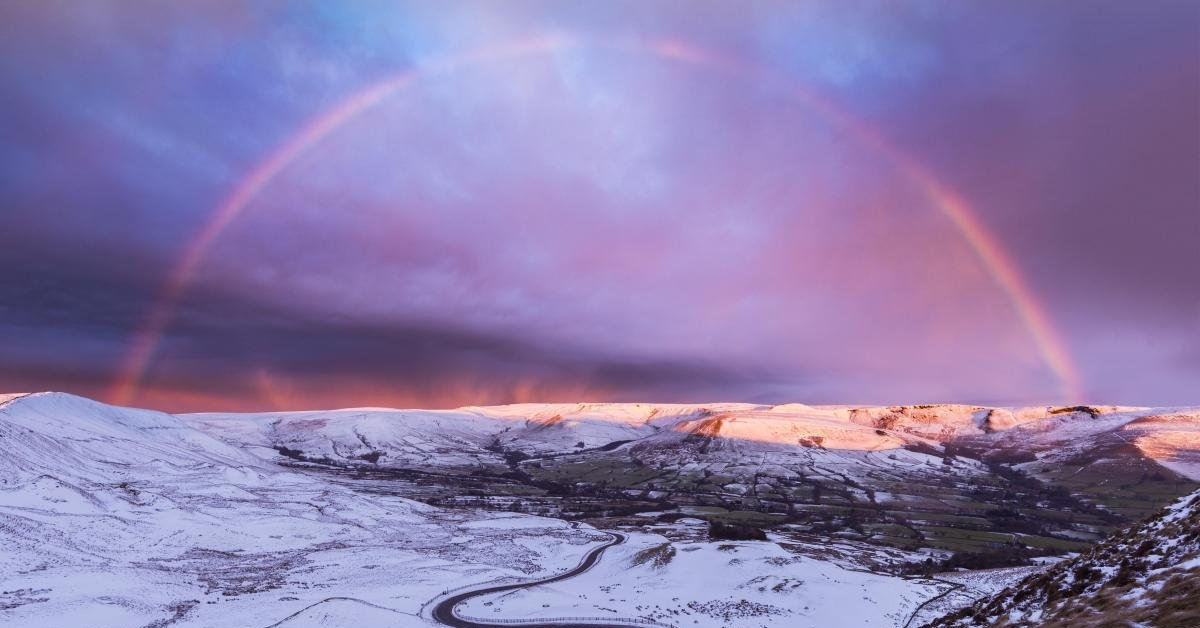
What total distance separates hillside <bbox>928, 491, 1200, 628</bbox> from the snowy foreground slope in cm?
5048

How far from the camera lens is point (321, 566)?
313ft

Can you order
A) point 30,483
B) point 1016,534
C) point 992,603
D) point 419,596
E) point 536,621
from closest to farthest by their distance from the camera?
1. point 992,603
2. point 536,621
3. point 419,596
4. point 30,483
5. point 1016,534

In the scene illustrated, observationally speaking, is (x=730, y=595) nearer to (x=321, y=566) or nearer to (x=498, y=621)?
(x=498, y=621)

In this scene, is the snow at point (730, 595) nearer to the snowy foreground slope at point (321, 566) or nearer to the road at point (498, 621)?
the snowy foreground slope at point (321, 566)

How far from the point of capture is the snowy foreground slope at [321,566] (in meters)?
69.8

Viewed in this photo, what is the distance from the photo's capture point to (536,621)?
68688 millimetres

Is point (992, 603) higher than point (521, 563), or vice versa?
point (992, 603)

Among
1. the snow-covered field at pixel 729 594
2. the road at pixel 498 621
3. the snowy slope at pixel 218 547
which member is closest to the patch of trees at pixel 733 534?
the snow-covered field at pixel 729 594

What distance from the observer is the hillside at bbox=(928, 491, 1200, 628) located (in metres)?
16.0

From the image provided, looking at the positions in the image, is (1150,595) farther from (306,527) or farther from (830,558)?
(306,527)

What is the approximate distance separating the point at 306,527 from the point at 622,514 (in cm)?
8805

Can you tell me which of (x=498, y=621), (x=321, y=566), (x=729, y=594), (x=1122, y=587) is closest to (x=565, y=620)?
(x=498, y=621)

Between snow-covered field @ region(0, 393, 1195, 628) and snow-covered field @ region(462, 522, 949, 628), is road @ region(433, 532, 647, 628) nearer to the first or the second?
snow-covered field @ region(462, 522, 949, 628)

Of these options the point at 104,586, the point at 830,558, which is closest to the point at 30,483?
the point at 104,586
